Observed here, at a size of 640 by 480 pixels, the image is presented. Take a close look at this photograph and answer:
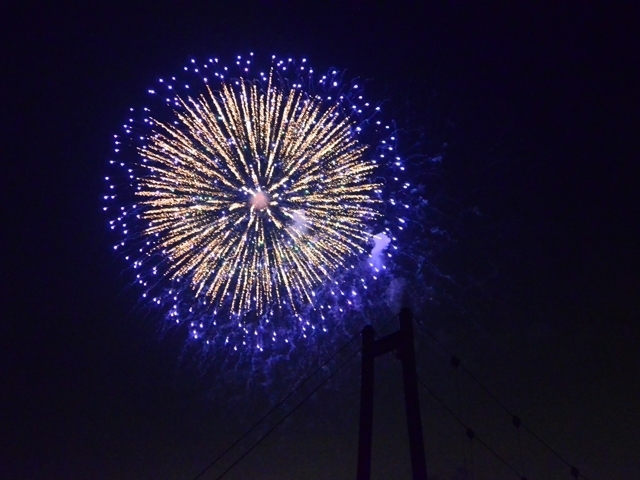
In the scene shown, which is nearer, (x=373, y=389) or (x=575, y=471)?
(x=373, y=389)

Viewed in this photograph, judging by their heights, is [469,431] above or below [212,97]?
below

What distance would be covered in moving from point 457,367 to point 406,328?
234 cm

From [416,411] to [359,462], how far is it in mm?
2483

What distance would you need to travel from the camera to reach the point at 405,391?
61.4 feet

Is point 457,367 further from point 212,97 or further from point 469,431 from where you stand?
point 212,97

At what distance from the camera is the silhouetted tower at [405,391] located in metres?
17.8

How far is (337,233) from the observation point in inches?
918

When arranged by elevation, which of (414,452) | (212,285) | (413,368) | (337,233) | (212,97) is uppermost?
(212,97)

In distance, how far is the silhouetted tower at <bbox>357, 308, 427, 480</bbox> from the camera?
58.5ft

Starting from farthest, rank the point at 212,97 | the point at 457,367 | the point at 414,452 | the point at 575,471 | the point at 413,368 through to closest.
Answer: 1. the point at 575,471
2. the point at 212,97
3. the point at 457,367
4. the point at 413,368
5. the point at 414,452

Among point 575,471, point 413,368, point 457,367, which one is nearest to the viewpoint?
point 413,368

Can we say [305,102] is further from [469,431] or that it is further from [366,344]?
[469,431]

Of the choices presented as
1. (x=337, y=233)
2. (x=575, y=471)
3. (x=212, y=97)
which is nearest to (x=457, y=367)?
(x=337, y=233)

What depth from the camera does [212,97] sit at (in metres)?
22.2
